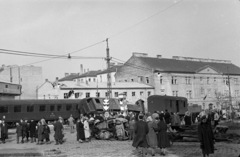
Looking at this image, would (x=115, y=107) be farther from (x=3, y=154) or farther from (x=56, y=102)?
(x=3, y=154)

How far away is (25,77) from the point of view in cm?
6881

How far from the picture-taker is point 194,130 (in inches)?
712

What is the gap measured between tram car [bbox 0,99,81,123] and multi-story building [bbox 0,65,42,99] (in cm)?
3315

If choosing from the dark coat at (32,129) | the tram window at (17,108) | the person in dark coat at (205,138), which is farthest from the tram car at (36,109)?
the person in dark coat at (205,138)

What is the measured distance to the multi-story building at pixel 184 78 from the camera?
58375 millimetres

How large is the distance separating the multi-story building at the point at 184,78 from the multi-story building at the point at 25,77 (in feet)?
63.0

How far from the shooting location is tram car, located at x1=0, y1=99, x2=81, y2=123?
112 ft

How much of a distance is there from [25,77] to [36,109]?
116 feet

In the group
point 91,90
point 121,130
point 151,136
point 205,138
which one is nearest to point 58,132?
point 121,130

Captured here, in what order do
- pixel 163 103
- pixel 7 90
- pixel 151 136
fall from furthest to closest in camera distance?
1. pixel 7 90
2. pixel 163 103
3. pixel 151 136

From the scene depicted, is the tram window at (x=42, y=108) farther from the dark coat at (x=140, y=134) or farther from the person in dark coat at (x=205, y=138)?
the person in dark coat at (x=205, y=138)

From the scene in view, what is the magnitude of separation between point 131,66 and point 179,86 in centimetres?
1089

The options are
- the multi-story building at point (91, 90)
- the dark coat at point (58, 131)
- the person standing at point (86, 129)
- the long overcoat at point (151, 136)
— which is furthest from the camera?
the multi-story building at point (91, 90)

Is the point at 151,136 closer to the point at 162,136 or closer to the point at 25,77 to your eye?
the point at 162,136
